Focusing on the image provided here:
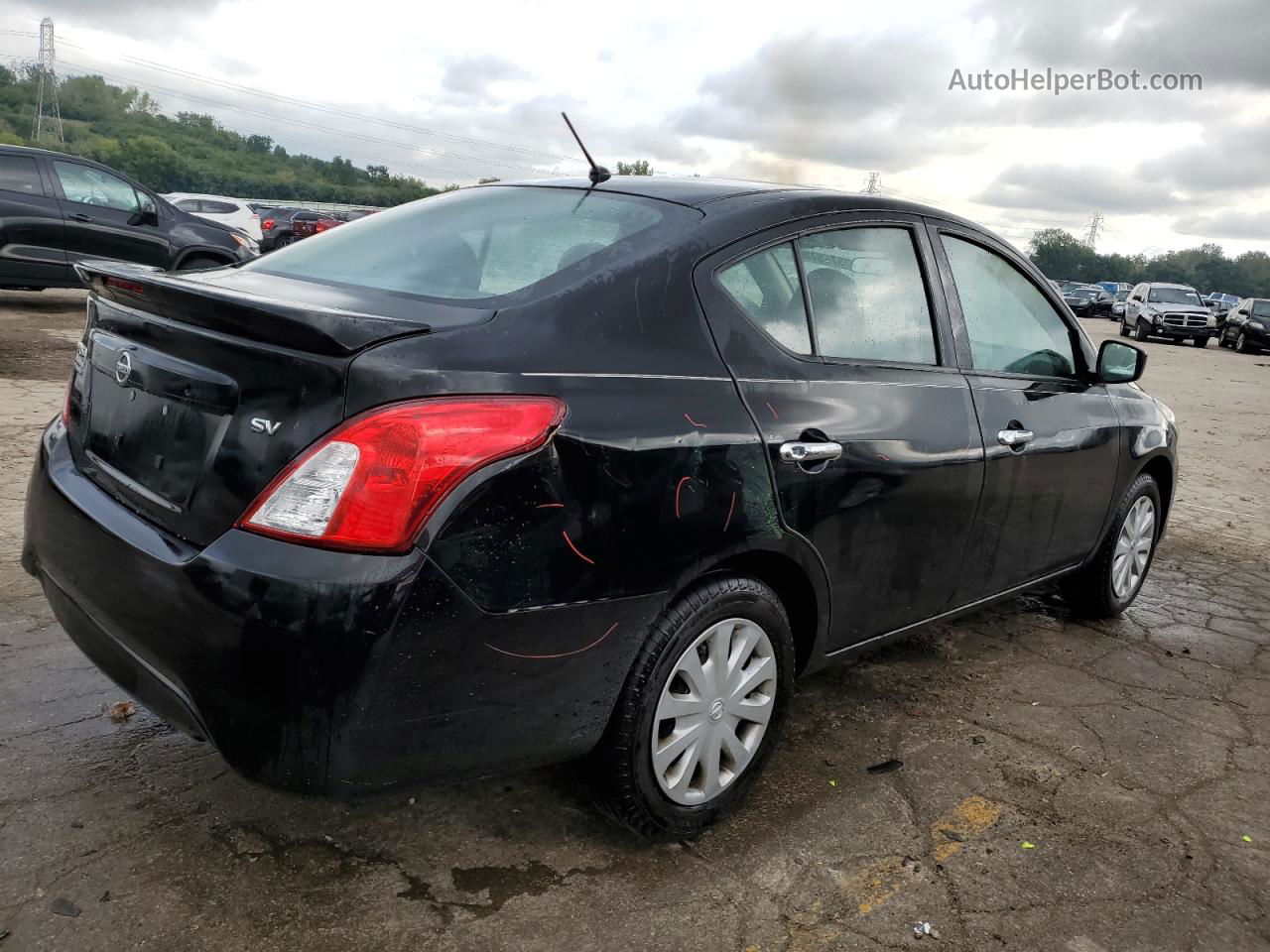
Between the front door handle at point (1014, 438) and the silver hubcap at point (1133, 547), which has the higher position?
the front door handle at point (1014, 438)

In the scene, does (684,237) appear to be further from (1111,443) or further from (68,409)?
(1111,443)

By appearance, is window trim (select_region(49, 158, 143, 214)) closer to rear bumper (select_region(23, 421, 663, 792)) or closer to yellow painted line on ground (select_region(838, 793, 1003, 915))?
rear bumper (select_region(23, 421, 663, 792))

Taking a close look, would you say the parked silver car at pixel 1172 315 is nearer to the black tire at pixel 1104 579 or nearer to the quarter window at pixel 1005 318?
the black tire at pixel 1104 579

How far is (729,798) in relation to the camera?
259 cm

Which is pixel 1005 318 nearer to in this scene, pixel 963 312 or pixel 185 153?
pixel 963 312

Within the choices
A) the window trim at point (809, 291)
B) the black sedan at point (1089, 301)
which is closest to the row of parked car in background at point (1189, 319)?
the black sedan at point (1089, 301)

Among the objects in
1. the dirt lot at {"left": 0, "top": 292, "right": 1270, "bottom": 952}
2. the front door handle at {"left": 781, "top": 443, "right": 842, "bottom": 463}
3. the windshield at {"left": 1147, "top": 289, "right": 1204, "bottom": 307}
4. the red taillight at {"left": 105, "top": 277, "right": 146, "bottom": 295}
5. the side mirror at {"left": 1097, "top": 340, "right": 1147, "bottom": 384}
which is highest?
the windshield at {"left": 1147, "top": 289, "right": 1204, "bottom": 307}

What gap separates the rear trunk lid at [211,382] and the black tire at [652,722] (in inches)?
31.8

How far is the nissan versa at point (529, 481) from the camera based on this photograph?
6.24 ft

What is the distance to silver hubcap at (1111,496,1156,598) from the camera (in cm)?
434

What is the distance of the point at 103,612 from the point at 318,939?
2.68ft

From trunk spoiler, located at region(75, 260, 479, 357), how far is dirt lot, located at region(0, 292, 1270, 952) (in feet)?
2.85

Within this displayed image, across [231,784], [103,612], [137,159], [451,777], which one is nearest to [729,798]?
[451,777]

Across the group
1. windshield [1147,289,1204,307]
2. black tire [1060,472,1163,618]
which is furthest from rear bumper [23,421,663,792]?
windshield [1147,289,1204,307]
